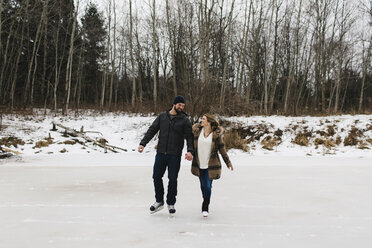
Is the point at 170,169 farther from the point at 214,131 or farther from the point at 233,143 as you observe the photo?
the point at 233,143

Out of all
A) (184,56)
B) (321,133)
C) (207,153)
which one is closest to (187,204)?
(207,153)

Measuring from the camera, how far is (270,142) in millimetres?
11992

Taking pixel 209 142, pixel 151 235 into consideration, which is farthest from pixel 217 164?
pixel 151 235

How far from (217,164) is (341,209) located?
7.14ft

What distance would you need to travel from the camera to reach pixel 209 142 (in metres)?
4.13

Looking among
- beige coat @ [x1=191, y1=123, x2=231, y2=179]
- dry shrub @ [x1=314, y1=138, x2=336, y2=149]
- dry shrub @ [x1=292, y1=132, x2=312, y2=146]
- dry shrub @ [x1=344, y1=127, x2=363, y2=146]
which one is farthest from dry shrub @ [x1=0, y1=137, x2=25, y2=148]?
dry shrub @ [x1=344, y1=127, x2=363, y2=146]

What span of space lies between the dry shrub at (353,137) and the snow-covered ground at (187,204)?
1.51 meters

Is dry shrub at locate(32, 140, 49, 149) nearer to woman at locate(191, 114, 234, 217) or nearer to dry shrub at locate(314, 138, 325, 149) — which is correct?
woman at locate(191, 114, 234, 217)

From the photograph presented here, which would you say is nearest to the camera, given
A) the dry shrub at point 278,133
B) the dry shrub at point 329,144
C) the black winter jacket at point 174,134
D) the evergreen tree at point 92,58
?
the black winter jacket at point 174,134

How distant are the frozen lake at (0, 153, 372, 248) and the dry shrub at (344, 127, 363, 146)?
12.4 ft

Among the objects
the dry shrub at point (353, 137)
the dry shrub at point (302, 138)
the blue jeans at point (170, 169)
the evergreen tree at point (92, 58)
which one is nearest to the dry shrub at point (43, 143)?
the blue jeans at point (170, 169)

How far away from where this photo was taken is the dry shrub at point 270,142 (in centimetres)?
1162

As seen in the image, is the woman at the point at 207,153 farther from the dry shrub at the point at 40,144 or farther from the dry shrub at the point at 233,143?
the dry shrub at the point at 40,144

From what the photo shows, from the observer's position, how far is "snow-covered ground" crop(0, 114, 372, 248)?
343 cm
